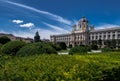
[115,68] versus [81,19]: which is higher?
[81,19]

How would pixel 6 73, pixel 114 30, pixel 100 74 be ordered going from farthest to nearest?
1. pixel 114 30
2. pixel 100 74
3. pixel 6 73

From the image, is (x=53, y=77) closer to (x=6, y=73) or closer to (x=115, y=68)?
(x=6, y=73)

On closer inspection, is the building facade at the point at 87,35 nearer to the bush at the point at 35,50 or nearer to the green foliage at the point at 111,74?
the bush at the point at 35,50

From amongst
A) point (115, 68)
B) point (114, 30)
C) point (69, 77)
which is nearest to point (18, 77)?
point (69, 77)

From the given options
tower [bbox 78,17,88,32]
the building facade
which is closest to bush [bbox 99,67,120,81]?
the building facade

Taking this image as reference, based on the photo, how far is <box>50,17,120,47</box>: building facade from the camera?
295ft

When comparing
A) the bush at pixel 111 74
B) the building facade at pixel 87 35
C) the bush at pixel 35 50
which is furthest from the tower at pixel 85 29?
the bush at pixel 111 74

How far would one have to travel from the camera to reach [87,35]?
337ft

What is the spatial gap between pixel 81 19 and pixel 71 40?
43.2 feet

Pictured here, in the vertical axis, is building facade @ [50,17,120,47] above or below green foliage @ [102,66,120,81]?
above

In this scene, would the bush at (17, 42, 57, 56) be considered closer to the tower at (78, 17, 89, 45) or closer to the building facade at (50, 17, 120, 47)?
the building facade at (50, 17, 120, 47)

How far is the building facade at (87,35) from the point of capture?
89.9 m

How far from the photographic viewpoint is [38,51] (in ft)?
35.4

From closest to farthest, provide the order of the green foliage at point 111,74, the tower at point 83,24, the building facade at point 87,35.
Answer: the green foliage at point 111,74 < the building facade at point 87,35 < the tower at point 83,24
